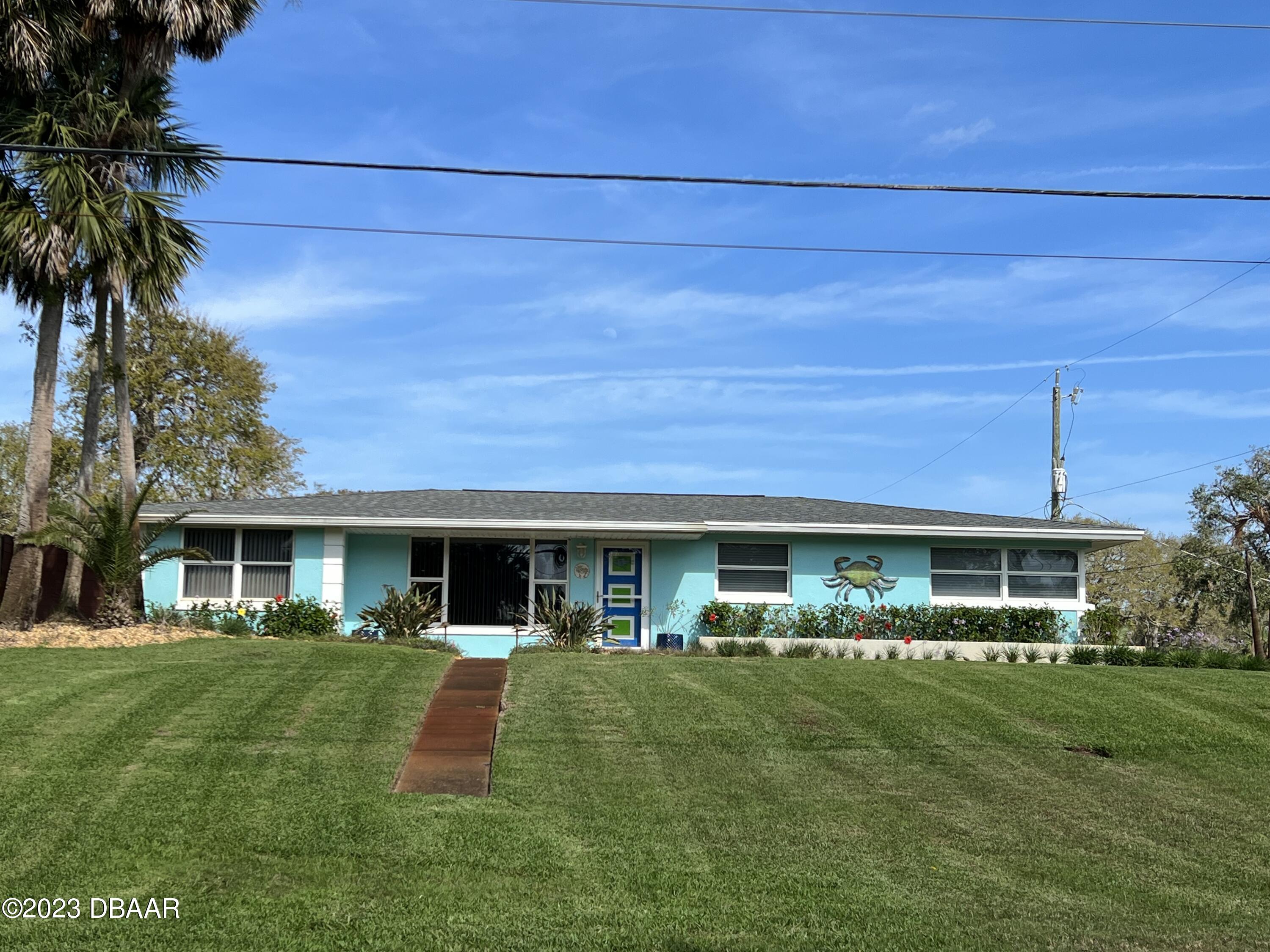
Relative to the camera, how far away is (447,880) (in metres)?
6.78

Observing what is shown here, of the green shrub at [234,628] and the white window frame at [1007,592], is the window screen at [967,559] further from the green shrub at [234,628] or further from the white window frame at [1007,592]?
the green shrub at [234,628]

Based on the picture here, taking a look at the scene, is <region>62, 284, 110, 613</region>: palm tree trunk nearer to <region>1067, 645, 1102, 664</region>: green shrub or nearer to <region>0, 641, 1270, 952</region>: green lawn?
<region>0, 641, 1270, 952</region>: green lawn

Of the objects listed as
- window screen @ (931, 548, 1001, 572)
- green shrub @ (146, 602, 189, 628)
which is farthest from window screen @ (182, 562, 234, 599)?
window screen @ (931, 548, 1001, 572)

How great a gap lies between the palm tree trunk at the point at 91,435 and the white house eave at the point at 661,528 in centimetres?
203

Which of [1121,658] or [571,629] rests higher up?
[571,629]

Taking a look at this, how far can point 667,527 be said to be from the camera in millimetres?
20094

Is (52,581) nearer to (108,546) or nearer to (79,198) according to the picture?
(108,546)

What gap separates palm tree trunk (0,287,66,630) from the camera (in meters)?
16.7

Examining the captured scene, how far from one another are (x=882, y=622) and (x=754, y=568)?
2665mm

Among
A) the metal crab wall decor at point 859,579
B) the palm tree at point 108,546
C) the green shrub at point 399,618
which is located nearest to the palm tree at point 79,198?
the palm tree at point 108,546

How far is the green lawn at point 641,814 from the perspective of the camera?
6.25 metres

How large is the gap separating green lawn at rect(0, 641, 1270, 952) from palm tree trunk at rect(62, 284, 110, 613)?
372cm

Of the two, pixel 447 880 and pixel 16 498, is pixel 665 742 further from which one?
pixel 16 498

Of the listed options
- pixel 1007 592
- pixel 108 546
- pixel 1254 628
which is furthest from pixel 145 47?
pixel 1254 628
